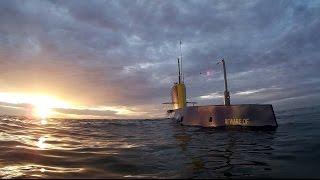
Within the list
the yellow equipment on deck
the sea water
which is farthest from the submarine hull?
the yellow equipment on deck

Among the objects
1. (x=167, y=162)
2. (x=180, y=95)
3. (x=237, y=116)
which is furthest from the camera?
(x=180, y=95)

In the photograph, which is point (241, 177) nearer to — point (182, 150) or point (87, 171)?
point (87, 171)

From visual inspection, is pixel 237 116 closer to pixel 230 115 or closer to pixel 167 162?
pixel 230 115

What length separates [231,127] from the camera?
2547 centimetres

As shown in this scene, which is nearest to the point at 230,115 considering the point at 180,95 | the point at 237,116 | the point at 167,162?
the point at 237,116

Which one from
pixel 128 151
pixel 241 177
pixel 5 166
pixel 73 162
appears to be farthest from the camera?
pixel 128 151

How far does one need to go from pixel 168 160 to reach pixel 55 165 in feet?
12.3

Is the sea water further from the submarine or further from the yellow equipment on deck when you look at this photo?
the yellow equipment on deck

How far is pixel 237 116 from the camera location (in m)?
25.2

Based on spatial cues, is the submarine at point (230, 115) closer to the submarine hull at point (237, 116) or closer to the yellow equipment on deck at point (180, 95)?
the submarine hull at point (237, 116)

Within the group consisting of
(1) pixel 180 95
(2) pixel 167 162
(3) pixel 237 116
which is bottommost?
(2) pixel 167 162

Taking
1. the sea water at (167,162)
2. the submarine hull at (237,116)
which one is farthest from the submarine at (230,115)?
the sea water at (167,162)

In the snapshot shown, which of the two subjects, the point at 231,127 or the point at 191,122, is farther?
the point at 191,122

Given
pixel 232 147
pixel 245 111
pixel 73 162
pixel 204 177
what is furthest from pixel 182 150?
pixel 245 111
